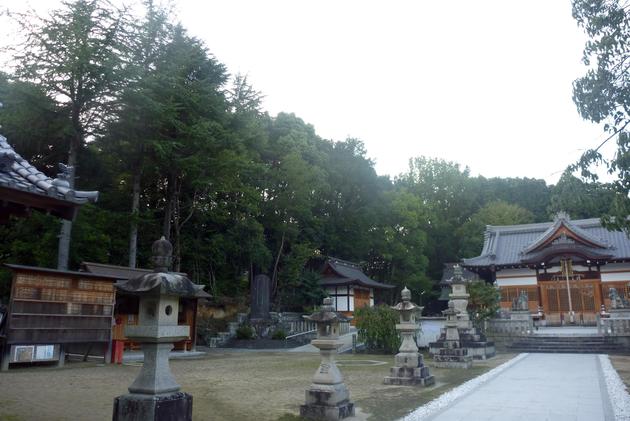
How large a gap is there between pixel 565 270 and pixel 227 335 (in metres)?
20.7

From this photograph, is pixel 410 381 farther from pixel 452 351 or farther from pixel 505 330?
pixel 505 330

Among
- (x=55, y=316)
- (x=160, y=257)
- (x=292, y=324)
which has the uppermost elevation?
(x=160, y=257)

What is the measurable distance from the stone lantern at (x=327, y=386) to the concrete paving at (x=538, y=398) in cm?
151

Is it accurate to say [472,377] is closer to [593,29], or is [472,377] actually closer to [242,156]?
[593,29]

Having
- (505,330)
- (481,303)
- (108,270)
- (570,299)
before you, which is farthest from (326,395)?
(570,299)

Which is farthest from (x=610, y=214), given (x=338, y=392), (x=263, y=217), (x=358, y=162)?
(x=358, y=162)

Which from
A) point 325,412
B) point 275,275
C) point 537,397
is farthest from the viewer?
point 275,275

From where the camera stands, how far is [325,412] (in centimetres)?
713

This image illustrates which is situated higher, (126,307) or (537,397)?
(126,307)

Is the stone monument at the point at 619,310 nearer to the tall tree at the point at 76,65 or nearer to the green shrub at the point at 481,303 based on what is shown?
the green shrub at the point at 481,303

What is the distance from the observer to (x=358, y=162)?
3828 centimetres

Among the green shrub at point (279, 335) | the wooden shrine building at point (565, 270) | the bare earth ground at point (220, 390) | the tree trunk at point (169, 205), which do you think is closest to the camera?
the bare earth ground at point (220, 390)

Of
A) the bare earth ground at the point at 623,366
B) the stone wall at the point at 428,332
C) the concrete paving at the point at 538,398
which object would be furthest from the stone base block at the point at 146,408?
the stone wall at the point at 428,332

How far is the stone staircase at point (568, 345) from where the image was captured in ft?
60.9
